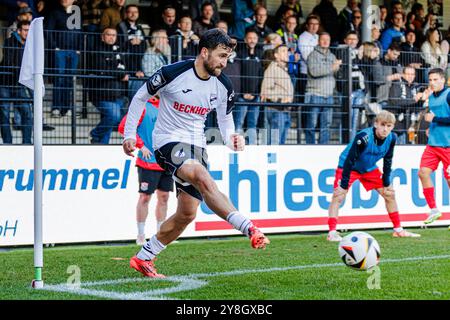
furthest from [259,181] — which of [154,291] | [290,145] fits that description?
[154,291]

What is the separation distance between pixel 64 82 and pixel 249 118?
3183 millimetres

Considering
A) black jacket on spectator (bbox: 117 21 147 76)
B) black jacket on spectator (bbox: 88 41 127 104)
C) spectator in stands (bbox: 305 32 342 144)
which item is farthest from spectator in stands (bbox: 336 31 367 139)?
black jacket on spectator (bbox: 88 41 127 104)

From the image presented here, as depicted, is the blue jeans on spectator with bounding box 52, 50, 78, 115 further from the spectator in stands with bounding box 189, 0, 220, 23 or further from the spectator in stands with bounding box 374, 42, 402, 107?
the spectator in stands with bounding box 374, 42, 402, 107

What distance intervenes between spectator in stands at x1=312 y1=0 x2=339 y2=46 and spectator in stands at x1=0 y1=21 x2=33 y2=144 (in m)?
7.46

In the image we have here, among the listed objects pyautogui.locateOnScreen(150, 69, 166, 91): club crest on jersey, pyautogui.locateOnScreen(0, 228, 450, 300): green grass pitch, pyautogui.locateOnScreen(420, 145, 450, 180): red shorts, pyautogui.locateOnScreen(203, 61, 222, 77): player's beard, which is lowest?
pyautogui.locateOnScreen(0, 228, 450, 300): green grass pitch

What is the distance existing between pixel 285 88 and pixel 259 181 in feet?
5.74

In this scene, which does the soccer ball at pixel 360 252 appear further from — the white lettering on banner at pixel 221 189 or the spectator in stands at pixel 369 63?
the spectator in stands at pixel 369 63

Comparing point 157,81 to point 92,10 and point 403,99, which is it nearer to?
point 92,10

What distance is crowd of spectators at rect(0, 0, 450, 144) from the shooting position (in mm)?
12578

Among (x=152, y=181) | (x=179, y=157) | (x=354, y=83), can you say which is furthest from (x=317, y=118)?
(x=179, y=157)

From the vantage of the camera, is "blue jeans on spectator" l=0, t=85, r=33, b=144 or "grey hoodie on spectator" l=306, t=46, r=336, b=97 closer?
"blue jeans on spectator" l=0, t=85, r=33, b=144

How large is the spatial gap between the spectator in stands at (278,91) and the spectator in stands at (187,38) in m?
1.33

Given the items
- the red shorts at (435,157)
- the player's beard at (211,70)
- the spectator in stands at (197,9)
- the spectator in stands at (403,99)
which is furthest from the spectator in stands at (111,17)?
the player's beard at (211,70)

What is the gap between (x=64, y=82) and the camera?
41.2 ft
